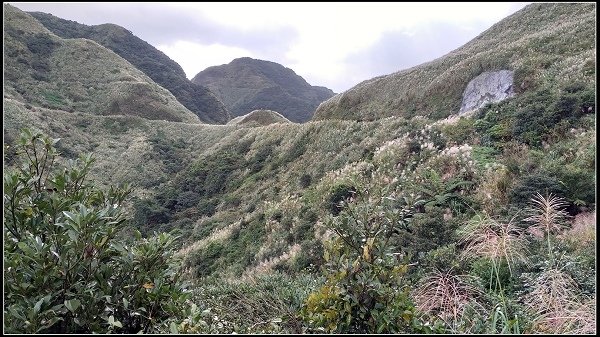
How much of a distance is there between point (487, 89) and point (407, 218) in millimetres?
23263

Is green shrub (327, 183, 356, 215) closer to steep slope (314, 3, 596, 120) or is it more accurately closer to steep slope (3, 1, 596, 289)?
steep slope (3, 1, 596, 289)

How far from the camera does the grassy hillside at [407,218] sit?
120 inches

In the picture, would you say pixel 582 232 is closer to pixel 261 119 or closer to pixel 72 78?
pixel 261 119

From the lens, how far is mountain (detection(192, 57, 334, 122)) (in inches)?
5123

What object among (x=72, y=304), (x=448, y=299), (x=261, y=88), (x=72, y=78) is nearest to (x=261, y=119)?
(x=72, y=78)

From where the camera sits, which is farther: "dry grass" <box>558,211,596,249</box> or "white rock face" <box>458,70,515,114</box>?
"white rock face" <box>458,70,515,114</box>

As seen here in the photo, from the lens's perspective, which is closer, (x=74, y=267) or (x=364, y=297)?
(x=74, y=267)

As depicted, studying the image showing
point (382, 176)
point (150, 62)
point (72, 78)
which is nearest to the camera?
point (382, 176)

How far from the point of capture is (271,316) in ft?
12.1

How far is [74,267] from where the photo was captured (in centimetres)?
262

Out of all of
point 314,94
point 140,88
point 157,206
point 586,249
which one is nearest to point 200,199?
point 157,206

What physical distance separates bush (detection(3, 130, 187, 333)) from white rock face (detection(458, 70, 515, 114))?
2139 centimetres

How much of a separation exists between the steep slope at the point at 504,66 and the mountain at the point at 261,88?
81.5m

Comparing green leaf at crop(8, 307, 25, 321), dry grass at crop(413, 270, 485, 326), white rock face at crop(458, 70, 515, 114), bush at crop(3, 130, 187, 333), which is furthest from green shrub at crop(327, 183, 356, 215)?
white rock face at crop(458, 70, 515, 114)
